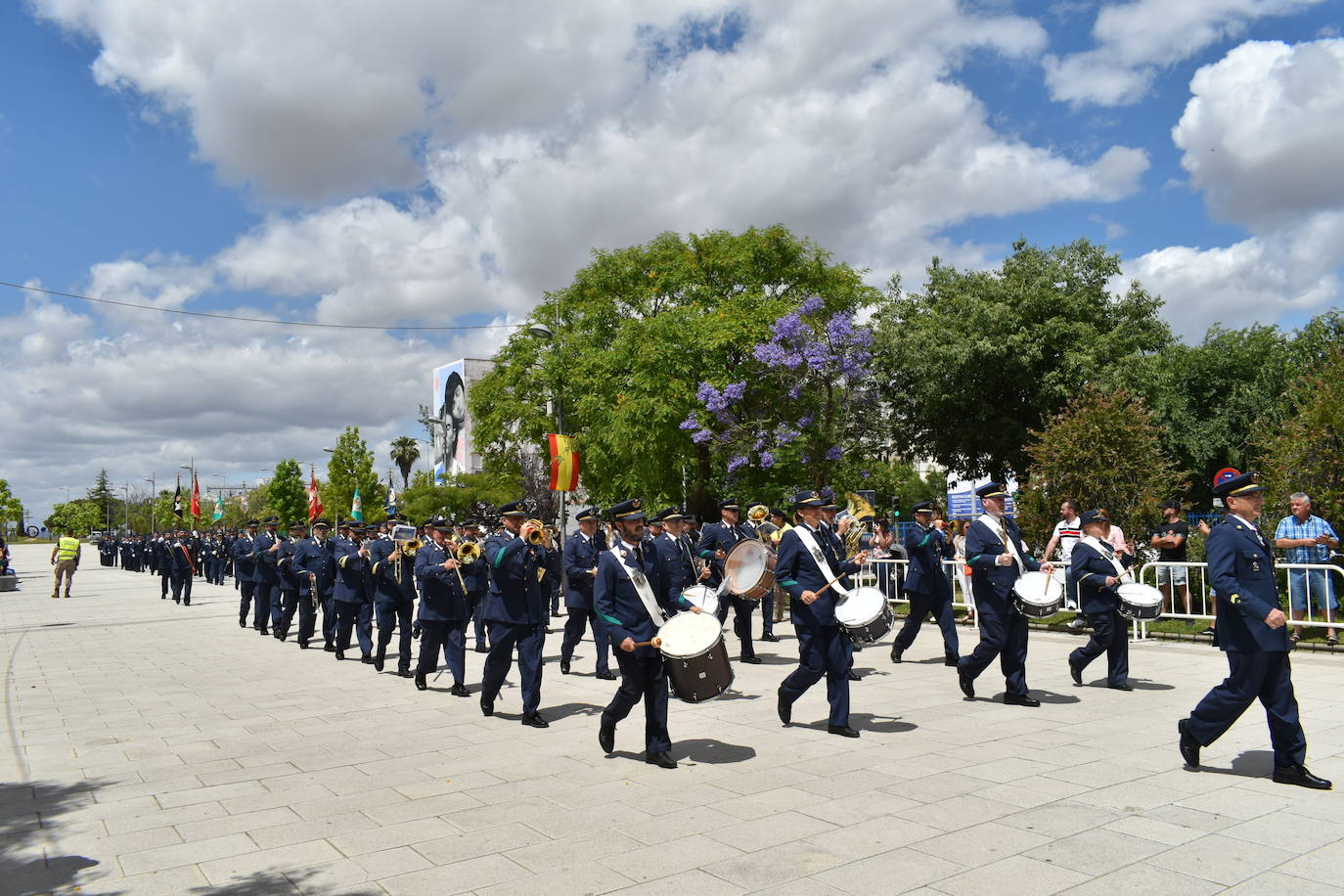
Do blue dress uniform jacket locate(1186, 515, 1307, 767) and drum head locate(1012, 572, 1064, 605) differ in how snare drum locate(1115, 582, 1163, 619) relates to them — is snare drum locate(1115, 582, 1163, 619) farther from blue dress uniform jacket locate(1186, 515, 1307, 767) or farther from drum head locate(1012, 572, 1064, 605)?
blue dress uniform jacket locate(1186, 515, 1307, 767)

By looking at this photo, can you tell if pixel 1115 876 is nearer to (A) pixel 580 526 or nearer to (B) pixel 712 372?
(A) pixel 580 526

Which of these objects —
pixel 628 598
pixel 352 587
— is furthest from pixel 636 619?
pixel 352 587

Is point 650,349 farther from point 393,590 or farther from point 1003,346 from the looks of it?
point 393,590

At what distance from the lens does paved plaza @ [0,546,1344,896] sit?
4902 mm

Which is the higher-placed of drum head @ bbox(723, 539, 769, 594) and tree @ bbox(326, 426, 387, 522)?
tree @ bbox(326, 426, 387, 522)

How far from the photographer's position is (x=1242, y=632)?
→ 6262mm

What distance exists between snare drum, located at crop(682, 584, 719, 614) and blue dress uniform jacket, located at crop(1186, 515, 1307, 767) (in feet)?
14.2

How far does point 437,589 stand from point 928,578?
553 centimetres

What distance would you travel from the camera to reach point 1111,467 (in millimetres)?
16281

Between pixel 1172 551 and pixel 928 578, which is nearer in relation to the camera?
pixel 928 578

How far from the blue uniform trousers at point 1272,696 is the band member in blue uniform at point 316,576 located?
1158cm

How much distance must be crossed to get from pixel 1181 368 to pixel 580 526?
31850mm

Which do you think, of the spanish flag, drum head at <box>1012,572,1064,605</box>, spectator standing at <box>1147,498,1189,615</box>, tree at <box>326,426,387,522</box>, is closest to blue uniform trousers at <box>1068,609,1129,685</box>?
drum head at <box>1012,572,1064,605</box>

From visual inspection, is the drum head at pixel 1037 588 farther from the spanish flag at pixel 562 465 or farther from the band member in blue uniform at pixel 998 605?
the spanish flag at pixel 562 465
